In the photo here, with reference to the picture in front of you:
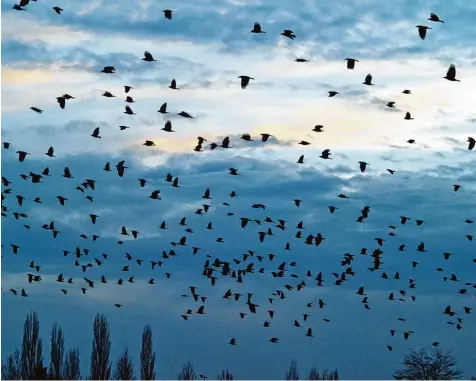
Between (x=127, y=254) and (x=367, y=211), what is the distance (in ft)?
40.7

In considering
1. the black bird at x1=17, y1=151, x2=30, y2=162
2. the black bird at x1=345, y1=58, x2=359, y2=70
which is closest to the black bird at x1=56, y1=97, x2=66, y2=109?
the black bird at x1=17, y1=151, x2=30, y2=162

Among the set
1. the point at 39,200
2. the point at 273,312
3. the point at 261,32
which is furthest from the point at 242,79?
the point at 273,312

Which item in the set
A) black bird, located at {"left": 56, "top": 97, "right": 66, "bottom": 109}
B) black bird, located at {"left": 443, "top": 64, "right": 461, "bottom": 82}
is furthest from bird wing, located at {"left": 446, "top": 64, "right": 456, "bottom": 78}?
black bird, located at {"left": 56, "top": 97, "right": 66, "bottom": 109}

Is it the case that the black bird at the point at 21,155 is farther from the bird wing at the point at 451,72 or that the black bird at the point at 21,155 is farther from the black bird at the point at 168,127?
the bird wing at the point at 451,72

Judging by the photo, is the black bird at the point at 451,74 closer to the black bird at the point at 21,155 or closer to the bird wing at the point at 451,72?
the bird wing at the point at 451,72

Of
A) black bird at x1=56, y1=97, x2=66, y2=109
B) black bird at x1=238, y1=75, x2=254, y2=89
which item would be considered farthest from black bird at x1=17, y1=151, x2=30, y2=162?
black bird at x1=238, y1=75, x2=254, y2=89

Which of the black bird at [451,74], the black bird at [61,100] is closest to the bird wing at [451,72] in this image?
the black bird at [451,74]

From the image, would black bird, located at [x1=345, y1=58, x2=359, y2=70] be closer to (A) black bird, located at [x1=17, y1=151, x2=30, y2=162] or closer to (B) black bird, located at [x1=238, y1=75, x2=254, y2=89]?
(B) black bird, located at [x1=238, y1=75, x2=254, y2=89]

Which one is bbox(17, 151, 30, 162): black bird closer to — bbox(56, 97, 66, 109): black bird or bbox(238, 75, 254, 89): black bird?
bbox(56, 97, 66, 109): black bird

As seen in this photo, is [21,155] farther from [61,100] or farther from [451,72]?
[451,72]

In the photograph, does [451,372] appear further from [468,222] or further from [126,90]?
[126,90]

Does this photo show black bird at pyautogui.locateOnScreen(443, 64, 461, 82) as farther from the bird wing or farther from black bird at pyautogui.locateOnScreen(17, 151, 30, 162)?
black bird at pyautogui.locateOnScreen(17, 151, 30, 162)

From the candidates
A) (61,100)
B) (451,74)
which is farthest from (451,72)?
(61,100)

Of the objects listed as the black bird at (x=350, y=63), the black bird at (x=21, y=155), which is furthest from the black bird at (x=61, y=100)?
the black bird at (x=350, y=63)
